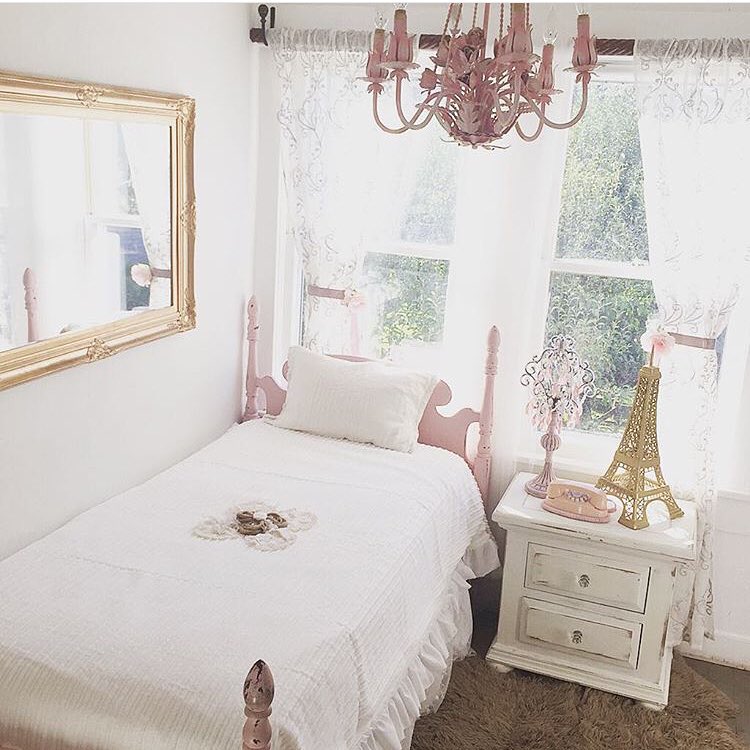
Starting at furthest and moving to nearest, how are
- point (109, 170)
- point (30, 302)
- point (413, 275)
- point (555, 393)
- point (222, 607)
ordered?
point (413, 275) < point (555, 393) < point (109, 170) < point (30, 302) < point (222, 607)

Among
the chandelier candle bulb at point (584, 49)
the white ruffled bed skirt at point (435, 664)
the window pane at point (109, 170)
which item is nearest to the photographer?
the chandelier candle bulb at point (584, 49)

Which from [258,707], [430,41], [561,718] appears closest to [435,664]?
[561,718]

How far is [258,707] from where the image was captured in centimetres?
159

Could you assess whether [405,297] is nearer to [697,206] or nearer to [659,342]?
[659,342]

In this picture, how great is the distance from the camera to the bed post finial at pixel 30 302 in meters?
2.31

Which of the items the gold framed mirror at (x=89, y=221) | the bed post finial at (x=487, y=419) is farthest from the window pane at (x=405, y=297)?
the gold framed mirror at (x=89, y=221)

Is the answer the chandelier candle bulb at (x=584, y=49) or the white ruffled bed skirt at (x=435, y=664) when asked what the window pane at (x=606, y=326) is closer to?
the white ruffled bed skirt at (x=435, y=664)

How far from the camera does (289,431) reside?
3.30m

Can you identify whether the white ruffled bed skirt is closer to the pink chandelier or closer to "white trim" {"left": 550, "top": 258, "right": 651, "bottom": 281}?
"white trim" {"left": 550, "top": 258, "right": 651, "bottom": 281}

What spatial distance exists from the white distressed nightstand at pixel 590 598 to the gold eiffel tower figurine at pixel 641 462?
6 cm

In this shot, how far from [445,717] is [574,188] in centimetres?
183

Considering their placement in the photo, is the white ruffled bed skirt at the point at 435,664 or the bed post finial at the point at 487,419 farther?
the bed post finial at the point at 487,419

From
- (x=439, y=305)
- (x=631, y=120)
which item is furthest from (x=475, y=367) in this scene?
(x=631, y=120)

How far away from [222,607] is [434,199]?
1806 mm
